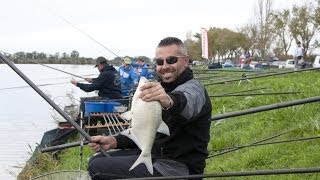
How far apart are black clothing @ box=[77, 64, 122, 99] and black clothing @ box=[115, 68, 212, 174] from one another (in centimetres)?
838

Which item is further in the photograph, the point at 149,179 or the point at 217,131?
the point at 217,131

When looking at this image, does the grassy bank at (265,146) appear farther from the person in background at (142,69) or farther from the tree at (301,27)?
the tree at (301,27)

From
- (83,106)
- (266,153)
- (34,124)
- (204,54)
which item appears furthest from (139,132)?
(204,54)

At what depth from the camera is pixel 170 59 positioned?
11.4ft

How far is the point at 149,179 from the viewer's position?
3182mm

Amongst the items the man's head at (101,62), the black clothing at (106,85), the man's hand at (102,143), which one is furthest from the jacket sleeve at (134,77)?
the man's hand at (102,143)

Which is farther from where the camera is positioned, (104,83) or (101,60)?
(104,83)

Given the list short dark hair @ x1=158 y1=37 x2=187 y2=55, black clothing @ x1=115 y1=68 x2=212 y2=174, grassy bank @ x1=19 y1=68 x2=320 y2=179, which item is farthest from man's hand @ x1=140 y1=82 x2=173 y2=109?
grassy bank @ x1=19 y1=68 x2=320 y2=179

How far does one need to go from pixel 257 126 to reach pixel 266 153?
6.07 feet

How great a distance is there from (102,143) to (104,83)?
27.1 ft

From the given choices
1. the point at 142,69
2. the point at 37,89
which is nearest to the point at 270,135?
the point at 37,89

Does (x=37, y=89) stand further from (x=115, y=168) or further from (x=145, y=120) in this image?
(x=145, y=120)

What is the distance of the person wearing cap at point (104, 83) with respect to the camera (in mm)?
11852

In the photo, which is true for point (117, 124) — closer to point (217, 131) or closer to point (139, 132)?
point (217, 131)
